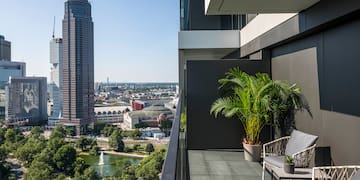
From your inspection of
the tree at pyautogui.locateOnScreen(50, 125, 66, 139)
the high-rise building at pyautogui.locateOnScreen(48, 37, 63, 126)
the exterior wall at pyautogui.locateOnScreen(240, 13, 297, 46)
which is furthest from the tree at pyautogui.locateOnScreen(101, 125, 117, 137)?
the exterior wall at pyautogui.locateOnScreen(240, 13, 297, 46)

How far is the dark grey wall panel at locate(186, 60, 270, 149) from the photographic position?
6051mm

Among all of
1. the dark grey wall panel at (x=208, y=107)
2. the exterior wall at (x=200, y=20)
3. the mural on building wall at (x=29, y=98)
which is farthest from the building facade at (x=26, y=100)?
the dark grey wall panel at (x=208, y=107)

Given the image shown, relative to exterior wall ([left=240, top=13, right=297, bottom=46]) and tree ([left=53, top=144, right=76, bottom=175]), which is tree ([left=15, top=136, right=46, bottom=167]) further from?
exterior wall ([left=240, top=13, right=297, bottom=46])

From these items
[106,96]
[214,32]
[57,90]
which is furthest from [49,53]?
[214,32]

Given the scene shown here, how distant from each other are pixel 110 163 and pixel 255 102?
44.8 ft

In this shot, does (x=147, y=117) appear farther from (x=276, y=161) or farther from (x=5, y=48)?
(x=5, y=48)

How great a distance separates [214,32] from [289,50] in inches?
Result: 142

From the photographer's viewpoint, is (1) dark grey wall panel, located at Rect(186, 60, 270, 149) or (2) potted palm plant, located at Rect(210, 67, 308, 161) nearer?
(2) potted palm plant, located at Rect(210, 67, 308, 161)

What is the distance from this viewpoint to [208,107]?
6.12 m

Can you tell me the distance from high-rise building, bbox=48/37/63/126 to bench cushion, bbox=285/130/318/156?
70.8ft

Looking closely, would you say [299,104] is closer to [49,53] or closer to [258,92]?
[258,92]

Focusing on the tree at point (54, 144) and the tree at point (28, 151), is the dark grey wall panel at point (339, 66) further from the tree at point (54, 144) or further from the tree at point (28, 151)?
the tree at point (28, 151)

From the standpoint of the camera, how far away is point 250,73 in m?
6.05

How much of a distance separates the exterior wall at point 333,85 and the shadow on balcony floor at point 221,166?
1166 millimetres
